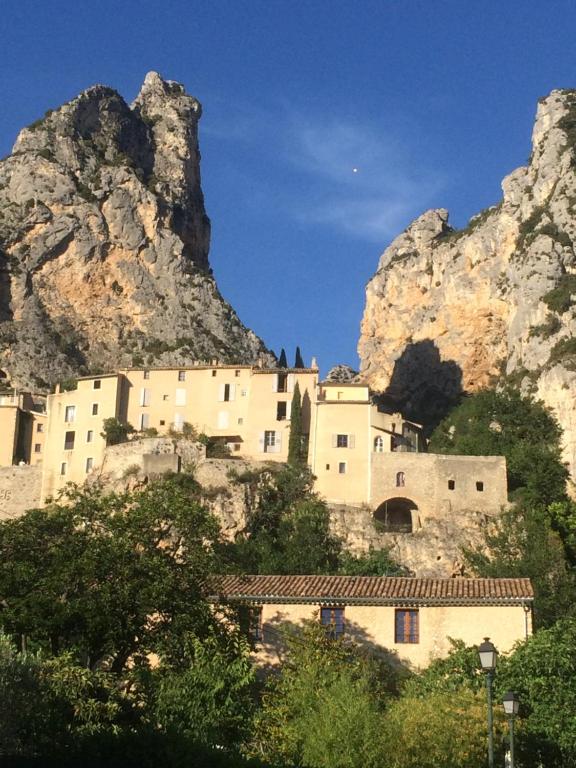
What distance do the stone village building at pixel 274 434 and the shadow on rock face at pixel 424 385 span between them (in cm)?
2128

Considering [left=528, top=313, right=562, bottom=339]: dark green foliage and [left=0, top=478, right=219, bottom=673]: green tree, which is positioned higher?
[left=528, top=313, right=562, bottom=339]: dark green foliage

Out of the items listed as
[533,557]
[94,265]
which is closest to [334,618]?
[533,557]

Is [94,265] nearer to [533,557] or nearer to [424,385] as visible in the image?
[424,385]

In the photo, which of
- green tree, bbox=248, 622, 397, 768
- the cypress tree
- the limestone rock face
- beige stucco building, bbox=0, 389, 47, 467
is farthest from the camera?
the limestone rock face

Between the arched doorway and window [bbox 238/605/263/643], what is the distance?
29813mm

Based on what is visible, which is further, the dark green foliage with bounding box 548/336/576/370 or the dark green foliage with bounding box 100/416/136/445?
the dark green foliage with bounding box 548/336/576/370

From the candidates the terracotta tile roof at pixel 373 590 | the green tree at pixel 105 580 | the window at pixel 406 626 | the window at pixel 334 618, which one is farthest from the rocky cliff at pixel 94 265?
the window at pixel 406 626

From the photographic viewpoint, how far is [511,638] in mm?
40625

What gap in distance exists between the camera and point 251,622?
41094 mm

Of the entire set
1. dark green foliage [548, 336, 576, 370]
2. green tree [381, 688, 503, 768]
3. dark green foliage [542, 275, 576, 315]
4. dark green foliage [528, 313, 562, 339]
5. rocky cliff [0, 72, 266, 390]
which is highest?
rocky cliff [0, 72, 266, 390]

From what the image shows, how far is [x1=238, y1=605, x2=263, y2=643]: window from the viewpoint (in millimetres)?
40062

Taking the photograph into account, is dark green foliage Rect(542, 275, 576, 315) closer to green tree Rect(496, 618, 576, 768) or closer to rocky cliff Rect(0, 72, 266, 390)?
rocky cliff Rect(0, 72, 266, 390)

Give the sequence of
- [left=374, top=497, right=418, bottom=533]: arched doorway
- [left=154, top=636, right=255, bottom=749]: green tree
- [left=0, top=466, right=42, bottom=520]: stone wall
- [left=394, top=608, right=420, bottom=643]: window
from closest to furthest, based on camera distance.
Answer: [left=154, top=636, right=255, bottom=749]: green tree < [left=394, top=608, right=420, bottom=643]: window < [left=374, top=497, right=418, bottom=533]: arched doorway < [left=0, top=466, right=42, bottom=520]: stone wall

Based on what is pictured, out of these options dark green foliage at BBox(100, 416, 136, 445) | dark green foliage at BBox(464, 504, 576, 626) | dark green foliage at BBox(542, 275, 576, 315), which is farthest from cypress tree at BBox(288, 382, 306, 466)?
dark green foliage at BBox(542, 275, 576, 315)
